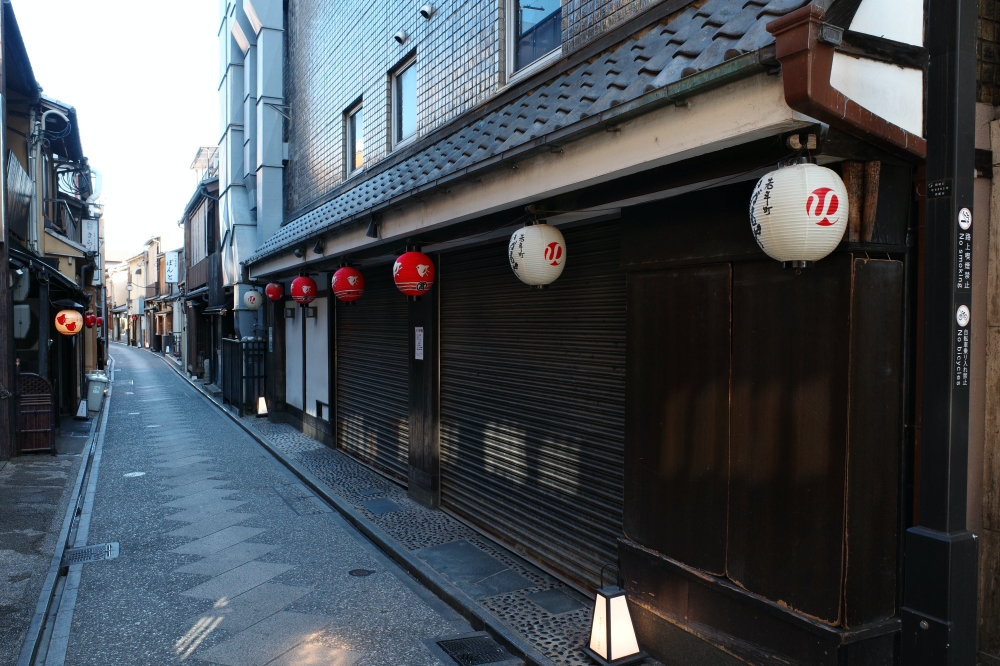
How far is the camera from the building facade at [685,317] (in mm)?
3982

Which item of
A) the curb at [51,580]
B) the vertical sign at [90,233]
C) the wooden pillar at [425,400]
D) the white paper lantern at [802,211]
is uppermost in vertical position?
the vertical sign at [90,233]

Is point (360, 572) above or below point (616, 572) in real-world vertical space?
below

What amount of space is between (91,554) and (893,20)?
9751mm

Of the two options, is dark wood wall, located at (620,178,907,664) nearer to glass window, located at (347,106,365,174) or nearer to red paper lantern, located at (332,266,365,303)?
red paper lantern, located at (332,266,365,303)

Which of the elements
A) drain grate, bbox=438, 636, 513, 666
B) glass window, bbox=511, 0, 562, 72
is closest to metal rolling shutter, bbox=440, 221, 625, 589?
drain grate, bbox=438, 636, 513, 666

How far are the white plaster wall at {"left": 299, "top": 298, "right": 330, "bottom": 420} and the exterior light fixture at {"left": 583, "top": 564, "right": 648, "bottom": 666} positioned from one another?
35.7 feet

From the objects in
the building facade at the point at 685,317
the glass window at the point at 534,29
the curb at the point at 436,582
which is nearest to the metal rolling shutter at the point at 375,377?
the curb at the point at 436,582

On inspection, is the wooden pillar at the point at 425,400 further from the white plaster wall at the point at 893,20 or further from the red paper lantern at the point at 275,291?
the red paper lantern at the point at 275,291

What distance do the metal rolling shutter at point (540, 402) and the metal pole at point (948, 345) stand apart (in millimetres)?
3194

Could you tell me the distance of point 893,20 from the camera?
151 inches

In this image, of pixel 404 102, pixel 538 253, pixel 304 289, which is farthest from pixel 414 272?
pixel 304 289

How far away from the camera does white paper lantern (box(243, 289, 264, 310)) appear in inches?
802

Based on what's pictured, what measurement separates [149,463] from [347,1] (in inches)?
428

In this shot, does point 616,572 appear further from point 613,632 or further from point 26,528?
point 26,528
